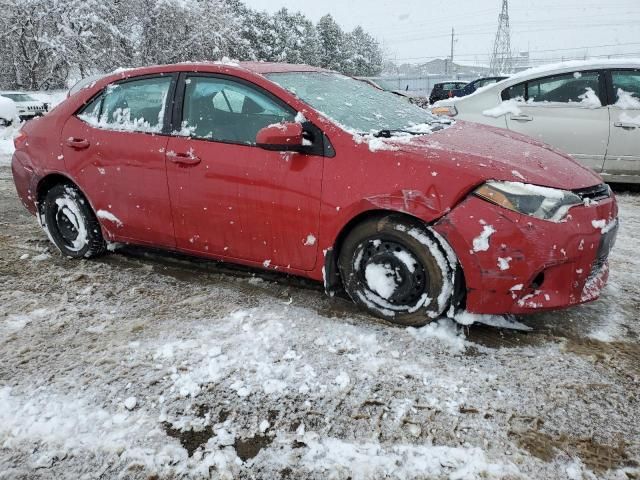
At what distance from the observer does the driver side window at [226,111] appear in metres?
3.05

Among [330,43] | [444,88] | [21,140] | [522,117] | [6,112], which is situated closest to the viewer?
[21,140]

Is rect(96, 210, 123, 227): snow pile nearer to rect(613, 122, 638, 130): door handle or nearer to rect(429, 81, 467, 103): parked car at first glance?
rect(613, 122, 638, 130): door handle

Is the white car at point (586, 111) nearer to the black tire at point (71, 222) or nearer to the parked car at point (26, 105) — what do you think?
the black tire at point (71, 222)

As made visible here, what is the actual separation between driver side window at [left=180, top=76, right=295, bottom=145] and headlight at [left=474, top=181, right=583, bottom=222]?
1210 millimetres

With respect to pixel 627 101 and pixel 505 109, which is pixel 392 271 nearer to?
pixel 505 109

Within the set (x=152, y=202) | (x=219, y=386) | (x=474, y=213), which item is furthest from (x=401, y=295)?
(x=152, y=202)

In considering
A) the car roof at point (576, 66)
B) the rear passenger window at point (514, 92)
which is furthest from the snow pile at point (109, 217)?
the car roof at point (576, 66)

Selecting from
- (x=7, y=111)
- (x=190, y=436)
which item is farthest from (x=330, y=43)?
(x=190, y=436)

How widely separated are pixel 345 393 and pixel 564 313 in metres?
1.55

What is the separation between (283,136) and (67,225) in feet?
7.43

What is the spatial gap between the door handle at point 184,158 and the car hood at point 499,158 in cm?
128

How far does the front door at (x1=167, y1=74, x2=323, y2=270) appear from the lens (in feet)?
9.55

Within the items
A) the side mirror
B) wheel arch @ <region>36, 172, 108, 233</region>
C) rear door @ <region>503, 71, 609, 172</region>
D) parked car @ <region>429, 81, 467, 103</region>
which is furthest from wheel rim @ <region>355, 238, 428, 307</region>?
parked car @ <region>429, 81, 467, 103</region>

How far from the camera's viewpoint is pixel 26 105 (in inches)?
702
